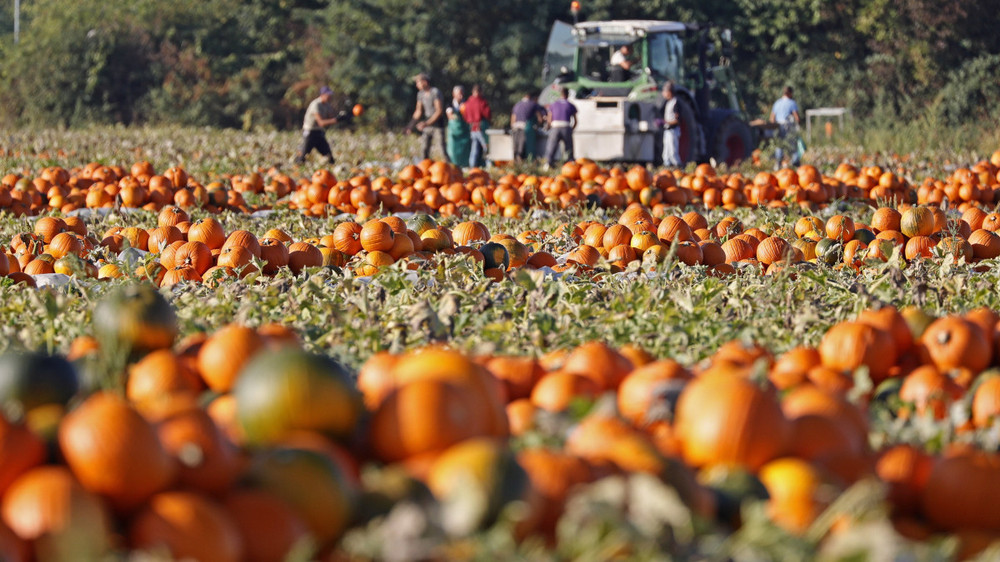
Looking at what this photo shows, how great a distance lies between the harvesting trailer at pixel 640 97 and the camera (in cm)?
1833

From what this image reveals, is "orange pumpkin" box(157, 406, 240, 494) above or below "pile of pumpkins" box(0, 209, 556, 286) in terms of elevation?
above

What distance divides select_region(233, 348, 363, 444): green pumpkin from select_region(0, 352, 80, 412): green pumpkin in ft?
2.00

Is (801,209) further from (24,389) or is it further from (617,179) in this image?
(24,389)

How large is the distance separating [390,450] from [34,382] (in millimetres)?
967

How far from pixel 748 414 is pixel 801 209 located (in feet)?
28.4

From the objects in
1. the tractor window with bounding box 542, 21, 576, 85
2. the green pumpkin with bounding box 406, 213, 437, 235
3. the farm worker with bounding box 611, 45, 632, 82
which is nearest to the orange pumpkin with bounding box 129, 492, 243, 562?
the green pumpkin with bounding box 406, 213, 437, 235

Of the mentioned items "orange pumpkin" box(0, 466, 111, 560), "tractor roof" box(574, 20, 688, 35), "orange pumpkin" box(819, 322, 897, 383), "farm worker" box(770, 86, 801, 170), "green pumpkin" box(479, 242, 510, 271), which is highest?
"tractor roof" box(574, 20, 688, 35)

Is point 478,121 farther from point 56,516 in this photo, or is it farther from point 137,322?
point 56,516

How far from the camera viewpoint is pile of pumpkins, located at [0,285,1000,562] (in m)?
1.98

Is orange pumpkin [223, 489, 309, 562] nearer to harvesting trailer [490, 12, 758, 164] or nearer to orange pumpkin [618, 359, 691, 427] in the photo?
orange pumpkin [618, 359, 691, 427]

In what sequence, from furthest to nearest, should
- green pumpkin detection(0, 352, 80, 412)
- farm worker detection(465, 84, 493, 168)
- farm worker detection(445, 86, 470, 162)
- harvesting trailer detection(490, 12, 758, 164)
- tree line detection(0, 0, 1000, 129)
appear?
tree line detection(0, 0, 1000, 129)
farm worker detection(465, 84, 493, 168)
harvesting trailer detection(490, 12, 758, 164)
farm worker detection(445, 86, 470, 162)
green pumpkin detection(0, 352, 80, 412)

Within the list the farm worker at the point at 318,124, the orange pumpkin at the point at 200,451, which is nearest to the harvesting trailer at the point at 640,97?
the farm worker at the point at 318,124

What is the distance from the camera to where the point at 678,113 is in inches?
695

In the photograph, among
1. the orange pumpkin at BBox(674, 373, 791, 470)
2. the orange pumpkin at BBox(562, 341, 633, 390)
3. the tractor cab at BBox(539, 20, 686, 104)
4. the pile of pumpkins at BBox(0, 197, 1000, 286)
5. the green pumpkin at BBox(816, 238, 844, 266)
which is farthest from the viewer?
the tractor cab at BBox(539, 20, 686, 104)
